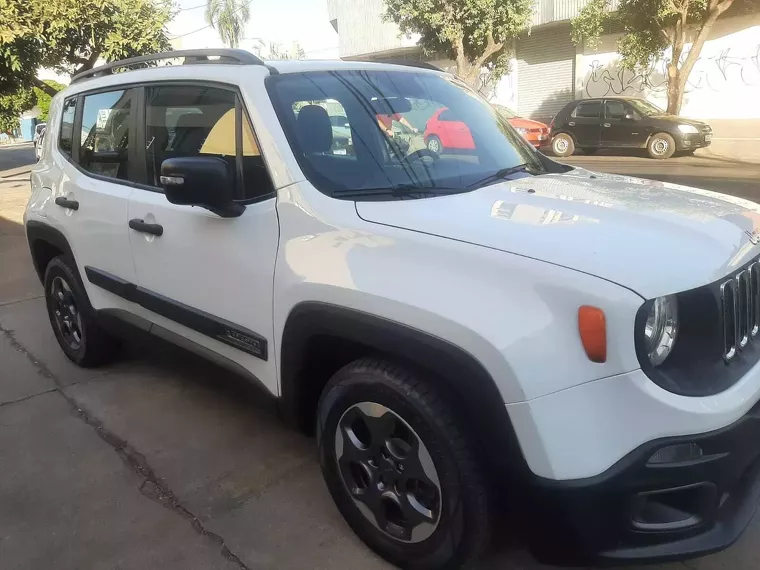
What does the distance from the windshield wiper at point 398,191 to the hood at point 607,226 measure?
8 centimetres

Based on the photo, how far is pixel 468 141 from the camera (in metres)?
3.15

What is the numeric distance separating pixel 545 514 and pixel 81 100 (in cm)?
355

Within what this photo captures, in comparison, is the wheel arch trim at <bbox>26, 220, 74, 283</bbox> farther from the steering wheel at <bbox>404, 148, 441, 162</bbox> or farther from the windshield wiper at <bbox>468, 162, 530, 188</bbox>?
the windshield wiper at <bbox>468, 162, 530, 188</bbox>

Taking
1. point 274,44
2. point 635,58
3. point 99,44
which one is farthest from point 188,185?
point 274,44

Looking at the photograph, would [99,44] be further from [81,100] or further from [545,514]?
[545,514]

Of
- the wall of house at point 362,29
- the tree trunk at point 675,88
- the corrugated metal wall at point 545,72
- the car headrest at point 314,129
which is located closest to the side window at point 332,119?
the car headrest at point 314,129

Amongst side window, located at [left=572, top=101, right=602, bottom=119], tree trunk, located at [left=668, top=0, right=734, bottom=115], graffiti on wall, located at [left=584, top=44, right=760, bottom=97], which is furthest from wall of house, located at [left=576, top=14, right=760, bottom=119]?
side window, located at [left=572, top=101, right=602, bottom=119]

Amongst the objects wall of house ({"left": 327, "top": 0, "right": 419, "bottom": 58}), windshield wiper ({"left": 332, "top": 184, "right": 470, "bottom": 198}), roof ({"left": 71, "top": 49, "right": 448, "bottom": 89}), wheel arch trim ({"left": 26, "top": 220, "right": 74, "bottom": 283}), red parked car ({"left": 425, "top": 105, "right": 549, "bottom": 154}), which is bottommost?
wheel arch trim ({"left": 26, "top": 220, "right": 74, "bottom": 283})

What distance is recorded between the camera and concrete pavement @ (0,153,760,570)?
2611mm

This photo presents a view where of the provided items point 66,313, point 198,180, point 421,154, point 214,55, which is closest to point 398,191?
point 421,154

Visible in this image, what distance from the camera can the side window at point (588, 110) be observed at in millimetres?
17453

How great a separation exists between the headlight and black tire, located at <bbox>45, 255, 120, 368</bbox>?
3.24 metres

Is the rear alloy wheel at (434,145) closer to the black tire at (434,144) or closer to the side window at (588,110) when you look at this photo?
the black tire at (434,144)

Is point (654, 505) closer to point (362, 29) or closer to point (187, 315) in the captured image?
point (187, 315)
